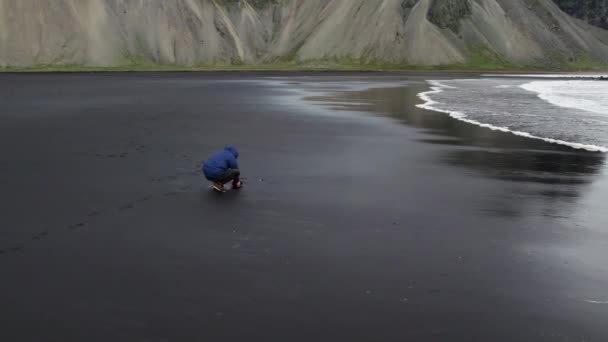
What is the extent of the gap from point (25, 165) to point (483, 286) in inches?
521

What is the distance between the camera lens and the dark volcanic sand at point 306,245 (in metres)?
6.91

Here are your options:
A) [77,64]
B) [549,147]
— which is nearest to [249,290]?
[549,147]

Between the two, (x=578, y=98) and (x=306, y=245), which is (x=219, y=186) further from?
(x=578, y=98)

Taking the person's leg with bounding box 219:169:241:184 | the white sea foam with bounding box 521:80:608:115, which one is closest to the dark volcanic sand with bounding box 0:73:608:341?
the person's leg with bounding box 219:169:241:184

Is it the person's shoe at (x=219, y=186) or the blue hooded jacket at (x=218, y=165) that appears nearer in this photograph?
the blue hooded jacket at (x=218, y=165)

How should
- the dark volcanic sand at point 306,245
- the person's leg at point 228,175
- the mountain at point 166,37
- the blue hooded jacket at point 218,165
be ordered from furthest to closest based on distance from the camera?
1. the mountain at point 166,37
2. the person's leg at point 228,175
3. the blue hooded jacket at point 218,165
4. the dark volcanic sand at point 306,245

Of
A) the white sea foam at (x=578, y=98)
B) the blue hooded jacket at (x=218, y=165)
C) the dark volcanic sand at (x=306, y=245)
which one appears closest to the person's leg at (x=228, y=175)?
the blue hooded jacket at (x=218, y=165)

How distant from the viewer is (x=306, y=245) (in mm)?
9805

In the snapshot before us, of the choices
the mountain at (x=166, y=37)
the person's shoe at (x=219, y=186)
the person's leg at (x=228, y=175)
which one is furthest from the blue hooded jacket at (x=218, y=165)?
the mountain at (x=166, y=37)

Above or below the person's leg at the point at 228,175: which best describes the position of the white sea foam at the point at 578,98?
below

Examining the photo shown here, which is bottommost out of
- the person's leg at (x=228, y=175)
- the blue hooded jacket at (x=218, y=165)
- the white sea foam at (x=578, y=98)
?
the white sea foam at (x=578, y=98)

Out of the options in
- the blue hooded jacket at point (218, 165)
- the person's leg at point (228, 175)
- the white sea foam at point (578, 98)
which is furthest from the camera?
the white sea foam at point (578, 98)

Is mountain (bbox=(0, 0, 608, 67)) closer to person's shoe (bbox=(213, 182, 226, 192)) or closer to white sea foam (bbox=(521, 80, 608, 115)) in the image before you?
white sea foam (bbox=(521, 80, 608, 115))

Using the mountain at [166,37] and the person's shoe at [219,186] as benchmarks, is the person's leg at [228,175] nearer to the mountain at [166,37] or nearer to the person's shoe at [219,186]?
the person's shoe at [219,186]
